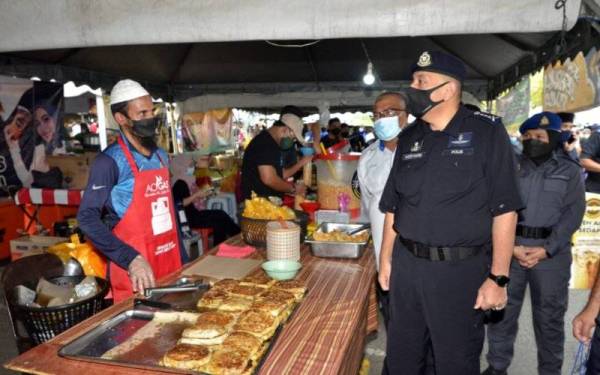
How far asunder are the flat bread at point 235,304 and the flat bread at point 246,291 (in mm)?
38

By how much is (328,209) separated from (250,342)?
1955mm

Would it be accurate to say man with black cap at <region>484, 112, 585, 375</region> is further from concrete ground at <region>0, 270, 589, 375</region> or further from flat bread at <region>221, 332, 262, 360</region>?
flat bread at <region>221, 332, 262, 360</region>

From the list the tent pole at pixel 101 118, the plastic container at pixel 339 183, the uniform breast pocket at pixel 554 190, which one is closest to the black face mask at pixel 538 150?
the uniform breast pocket at pixel 554 190

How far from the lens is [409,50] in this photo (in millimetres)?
7242

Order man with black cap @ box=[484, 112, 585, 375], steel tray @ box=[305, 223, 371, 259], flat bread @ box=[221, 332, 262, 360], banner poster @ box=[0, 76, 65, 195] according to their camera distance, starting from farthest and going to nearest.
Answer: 1. banner poster @ box=[0, 76, 65, 195]
2. man with black cap @ box=[484, 112, 585, 375]
3. steel tray @ box=[305, 223, 371, 259]
4. flat bread @ box=[221, 332, 262, 360]

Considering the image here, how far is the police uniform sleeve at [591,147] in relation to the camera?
17.1 feet

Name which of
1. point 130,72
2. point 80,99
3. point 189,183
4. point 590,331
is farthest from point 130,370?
point 80,99

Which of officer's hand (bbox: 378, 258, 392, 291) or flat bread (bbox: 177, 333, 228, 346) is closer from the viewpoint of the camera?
flat bread (bbox: 177, 333, 228, 346)

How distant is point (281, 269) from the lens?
2025 millimetres

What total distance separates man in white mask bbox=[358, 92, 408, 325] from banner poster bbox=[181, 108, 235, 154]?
7860mm

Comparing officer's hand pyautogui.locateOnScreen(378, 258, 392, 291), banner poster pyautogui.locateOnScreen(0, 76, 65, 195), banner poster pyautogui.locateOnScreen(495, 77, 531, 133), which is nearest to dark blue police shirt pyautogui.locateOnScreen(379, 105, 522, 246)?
officer's hand pyautogui.locateOnScreen(378, 258, 392, 291)

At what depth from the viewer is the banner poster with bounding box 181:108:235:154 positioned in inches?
395

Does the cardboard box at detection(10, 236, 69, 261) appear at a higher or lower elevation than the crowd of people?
lower

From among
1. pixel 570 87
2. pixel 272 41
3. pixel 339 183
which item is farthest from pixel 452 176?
pixel 272 41
